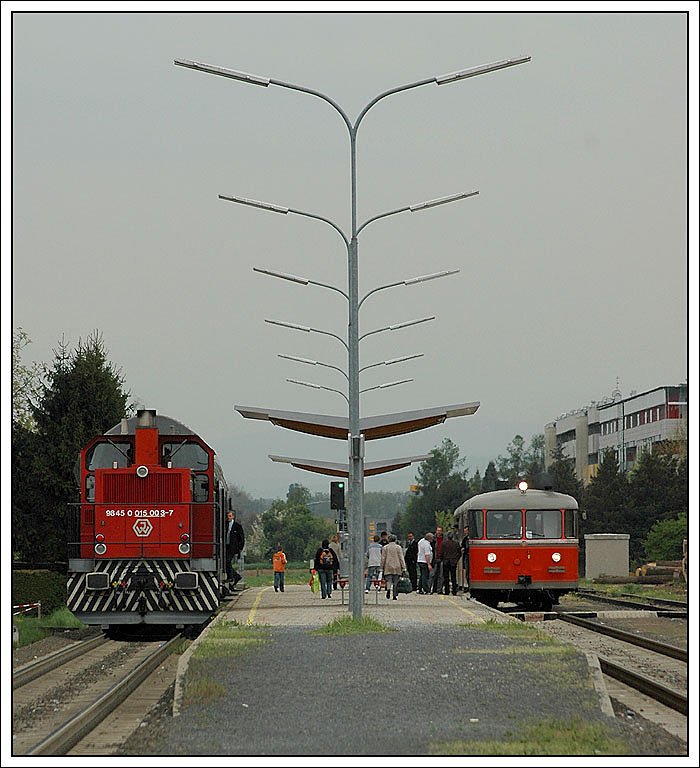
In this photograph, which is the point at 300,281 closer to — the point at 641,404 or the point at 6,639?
the point at 6,639

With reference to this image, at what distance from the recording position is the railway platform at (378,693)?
35.3ft

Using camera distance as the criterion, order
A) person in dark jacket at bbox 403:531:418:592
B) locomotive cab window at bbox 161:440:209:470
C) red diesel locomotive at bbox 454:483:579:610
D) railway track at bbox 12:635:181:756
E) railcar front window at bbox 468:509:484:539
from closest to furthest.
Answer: railway track at bbox 12:635:181:756
locomotive cab window at bbox 161:440:209:470
red diesel locomotive at bbox 454:483:579:610
railcar front window at bbox 468:509:484:539
person in dark jacket at bbox 403:531:418:592

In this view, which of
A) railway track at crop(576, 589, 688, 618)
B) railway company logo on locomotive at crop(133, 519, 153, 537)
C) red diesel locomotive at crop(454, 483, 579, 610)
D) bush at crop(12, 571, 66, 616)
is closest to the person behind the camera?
bush at crop(12, 571, 66, 616)

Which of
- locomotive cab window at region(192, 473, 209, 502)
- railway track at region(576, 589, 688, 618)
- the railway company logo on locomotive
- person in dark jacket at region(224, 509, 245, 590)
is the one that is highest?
locomotive cab window at region(192, 473, 209, 502)

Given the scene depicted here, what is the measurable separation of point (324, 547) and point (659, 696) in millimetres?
19328

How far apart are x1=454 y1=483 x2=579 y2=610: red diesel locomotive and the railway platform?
12.1 metres

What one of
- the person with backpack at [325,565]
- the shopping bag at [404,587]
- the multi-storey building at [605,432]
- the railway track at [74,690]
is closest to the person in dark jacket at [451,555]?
the shopping bag at [404,587]

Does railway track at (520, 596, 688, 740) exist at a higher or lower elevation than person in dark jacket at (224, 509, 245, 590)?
lower

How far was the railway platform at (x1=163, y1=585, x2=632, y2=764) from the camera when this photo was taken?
10773 mm

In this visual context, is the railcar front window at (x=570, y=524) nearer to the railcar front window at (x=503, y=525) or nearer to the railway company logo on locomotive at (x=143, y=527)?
the railcar front window at (x=503, y=525)

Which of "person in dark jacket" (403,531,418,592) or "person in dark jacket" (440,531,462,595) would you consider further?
"person in dark jacket" (403,531,418,592)

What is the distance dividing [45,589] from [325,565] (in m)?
12.3

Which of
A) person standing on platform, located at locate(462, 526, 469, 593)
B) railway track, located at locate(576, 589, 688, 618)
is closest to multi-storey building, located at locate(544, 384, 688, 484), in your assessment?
railway track, located at locate(576, 589, 688, 618)

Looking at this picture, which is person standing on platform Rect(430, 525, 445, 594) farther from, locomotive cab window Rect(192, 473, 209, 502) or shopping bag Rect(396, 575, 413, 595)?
locomotive cab window Rect(192, 473, 209, 502)
